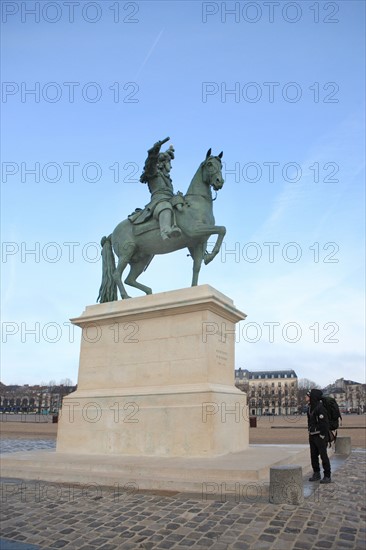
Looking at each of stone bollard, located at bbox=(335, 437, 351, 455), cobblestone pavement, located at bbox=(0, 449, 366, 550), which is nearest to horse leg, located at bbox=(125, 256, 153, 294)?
cobblestone pavement, located at bbox=(0, 449, 366, 550)

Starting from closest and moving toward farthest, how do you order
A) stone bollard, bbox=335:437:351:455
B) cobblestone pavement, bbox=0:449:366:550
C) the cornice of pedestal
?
cobblestone pavement, bbox=0:449:366:550, the cornice of pedestal, stone bollard, bbox=335:437:351:455

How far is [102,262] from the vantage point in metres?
13.5

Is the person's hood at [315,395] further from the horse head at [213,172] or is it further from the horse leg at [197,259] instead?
the horse head at [213,172]

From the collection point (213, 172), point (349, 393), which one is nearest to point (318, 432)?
point (213, 172)

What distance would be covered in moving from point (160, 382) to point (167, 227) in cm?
380

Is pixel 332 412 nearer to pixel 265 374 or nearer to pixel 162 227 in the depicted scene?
pixel 162 227

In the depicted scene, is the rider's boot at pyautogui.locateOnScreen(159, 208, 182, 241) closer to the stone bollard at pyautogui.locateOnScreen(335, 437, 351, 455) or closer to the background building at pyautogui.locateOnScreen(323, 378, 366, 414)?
the stone bollard at pyautogui.locateOnScreen(335, 437, 351, 455)

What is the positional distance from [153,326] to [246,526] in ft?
20.5

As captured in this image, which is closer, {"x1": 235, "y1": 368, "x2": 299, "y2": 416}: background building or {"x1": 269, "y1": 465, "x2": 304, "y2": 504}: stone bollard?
{"x1": 269, "y1": 465, "x2": 304, "y2": 504}: stone bollard

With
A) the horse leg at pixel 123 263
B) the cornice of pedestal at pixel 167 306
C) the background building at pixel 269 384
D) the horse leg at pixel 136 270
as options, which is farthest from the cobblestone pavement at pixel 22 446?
the background building at pixel 269 384

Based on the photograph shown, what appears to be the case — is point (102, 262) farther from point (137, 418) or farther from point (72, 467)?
point (72, 467)

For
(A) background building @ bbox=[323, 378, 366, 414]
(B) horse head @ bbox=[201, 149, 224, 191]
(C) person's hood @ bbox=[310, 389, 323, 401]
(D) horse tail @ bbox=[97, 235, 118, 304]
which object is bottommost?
(A) background building @ bbox=[323, 378, 366, 414]

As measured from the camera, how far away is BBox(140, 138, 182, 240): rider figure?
11.3 metres

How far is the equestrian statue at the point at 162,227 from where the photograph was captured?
11.4m
